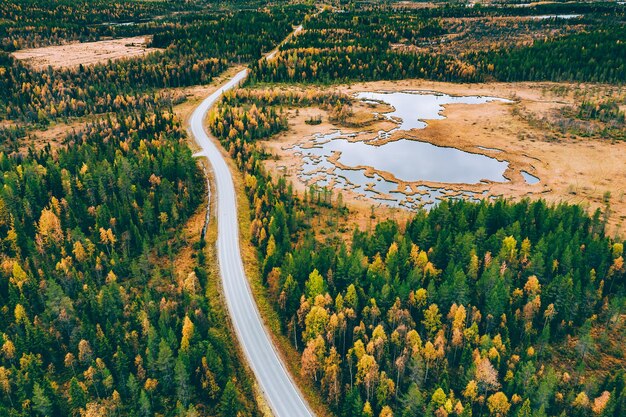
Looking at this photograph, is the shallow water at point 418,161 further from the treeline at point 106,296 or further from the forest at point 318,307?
the treeline at point 106,296

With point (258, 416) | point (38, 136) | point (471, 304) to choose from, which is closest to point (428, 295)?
point (471, 304)

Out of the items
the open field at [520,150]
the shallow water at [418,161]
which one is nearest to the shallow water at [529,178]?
the open field at [520,150]

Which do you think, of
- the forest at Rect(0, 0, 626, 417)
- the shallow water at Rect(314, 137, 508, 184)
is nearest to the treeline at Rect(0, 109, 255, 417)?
the forest at Rect(0, 0, 626, 417)

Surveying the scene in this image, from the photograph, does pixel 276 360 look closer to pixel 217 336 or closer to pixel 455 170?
pixel 217 336

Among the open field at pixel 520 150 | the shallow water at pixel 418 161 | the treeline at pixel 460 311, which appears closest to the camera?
the treeline at pixel 460 311

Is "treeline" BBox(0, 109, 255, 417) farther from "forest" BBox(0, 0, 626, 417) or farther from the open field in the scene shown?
the open field

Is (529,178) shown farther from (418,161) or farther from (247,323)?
(247,323)
